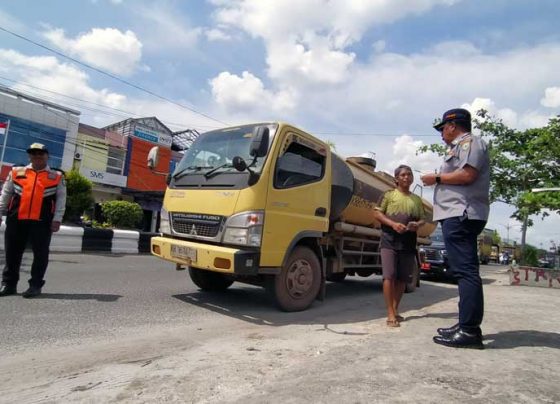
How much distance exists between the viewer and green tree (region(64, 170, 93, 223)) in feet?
55.4

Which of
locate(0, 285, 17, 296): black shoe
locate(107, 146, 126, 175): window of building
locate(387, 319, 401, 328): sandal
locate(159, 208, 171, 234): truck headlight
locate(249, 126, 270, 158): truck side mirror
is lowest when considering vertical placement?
locate(0, 285, 17, 296): black shoe

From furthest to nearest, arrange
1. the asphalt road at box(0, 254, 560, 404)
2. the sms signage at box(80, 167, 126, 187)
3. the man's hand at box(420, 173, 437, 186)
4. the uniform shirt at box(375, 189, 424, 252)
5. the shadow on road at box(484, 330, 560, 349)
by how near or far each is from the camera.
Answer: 1. the sms signage at box(80, 167, 126, 187)
2. the uniform shirt at box(375, 189, 424, 252)
3. the man's hand at box(420, 173, 437, 186)
4. the shadow on road at box(484, 330, 560, 349)
5. the asphalt road at box(0, 254, 560, 404)

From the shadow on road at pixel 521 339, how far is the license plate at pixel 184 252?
3.05 metres

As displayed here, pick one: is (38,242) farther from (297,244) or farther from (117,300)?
(297,244)

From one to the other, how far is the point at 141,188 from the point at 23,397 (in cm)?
3013

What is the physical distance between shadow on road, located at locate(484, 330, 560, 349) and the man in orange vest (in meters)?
4.90

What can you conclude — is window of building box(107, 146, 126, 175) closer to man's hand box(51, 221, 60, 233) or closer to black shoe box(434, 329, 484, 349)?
man's hand box(51, 221, 60, 233)

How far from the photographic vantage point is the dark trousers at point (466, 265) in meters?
3.27

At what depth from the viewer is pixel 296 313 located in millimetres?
5137

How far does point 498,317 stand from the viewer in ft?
16.2

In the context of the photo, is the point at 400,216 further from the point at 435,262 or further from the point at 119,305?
the point at 435,262

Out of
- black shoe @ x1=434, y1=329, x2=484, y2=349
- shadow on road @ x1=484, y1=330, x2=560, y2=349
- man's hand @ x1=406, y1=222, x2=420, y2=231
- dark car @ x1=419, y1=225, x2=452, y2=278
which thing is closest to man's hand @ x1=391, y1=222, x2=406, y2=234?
man's hand @ x1=406, y1=222, x2=420, y2=231

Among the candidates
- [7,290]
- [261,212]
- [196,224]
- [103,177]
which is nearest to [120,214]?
[7,290]

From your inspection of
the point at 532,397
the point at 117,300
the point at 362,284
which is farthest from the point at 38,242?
the point at 362,284
